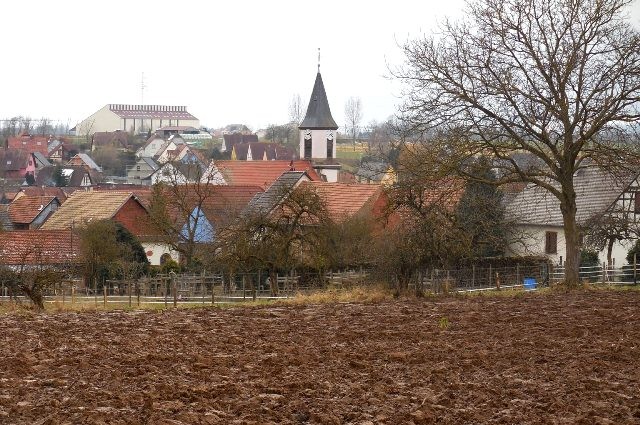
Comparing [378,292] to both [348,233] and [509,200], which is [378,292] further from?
[509,200]

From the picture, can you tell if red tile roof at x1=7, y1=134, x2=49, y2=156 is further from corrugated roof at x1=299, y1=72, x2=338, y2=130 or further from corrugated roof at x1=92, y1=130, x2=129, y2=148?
corrugated roof at x1=299, y1=72, x2=338, y2=130

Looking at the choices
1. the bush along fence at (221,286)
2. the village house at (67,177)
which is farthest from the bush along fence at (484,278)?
the village house at (67,177)

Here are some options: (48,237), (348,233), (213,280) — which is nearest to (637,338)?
(213,280)

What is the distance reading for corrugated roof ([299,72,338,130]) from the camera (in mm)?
102812

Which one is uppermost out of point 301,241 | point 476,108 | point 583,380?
point 476,108

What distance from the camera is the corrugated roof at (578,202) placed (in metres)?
56.4

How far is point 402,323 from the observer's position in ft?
75.8

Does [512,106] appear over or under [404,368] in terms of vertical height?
over

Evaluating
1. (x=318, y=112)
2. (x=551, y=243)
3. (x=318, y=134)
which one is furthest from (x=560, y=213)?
(x=318, y=112)

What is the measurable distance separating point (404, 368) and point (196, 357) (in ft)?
10.6

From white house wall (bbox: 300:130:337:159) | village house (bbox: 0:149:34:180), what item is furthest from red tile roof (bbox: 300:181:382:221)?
village house (bbox: 0:149:34:180)

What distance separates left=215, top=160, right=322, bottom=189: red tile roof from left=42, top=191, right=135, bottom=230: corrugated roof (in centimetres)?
1905

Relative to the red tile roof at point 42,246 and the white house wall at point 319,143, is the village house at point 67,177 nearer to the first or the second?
the white house wall at point 319,143

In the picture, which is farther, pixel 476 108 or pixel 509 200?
pixel 509 200
